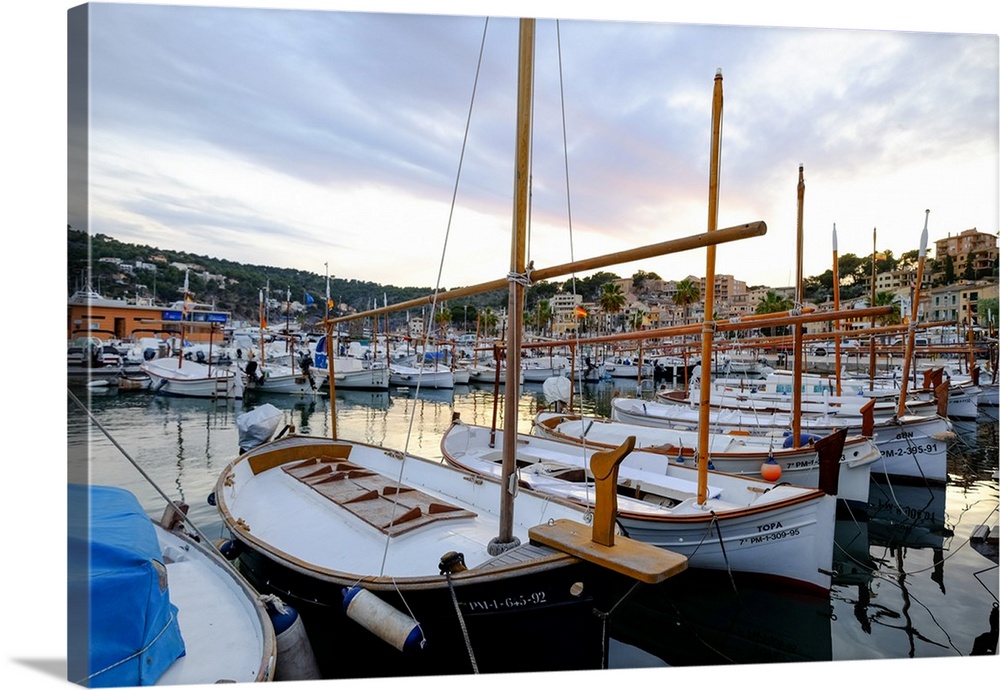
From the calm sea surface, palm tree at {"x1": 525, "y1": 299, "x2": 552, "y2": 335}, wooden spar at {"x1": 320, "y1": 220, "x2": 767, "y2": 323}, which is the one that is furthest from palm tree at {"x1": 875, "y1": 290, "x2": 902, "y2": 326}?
palm tree at {"x1": 525, "y1": 299, "x2": 552, "y2": 335}

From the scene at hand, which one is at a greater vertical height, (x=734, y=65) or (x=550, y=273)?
(x=734, y=65)

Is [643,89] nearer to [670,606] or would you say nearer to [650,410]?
[670,606]

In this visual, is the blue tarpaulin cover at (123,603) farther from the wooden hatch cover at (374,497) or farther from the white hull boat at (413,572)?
the wooden hatch cover at (374,497)

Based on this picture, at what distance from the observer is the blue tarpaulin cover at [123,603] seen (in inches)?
79.4

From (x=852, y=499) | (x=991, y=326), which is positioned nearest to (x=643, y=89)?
(x=991, y=326)

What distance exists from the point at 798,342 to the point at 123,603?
19.2ft

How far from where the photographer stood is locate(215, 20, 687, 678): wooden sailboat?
2.53 metres

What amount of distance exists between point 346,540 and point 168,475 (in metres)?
6.00

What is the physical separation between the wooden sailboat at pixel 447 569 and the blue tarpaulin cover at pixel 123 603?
33.0 inches

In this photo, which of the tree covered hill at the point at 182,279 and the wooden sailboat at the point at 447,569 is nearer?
Result: the wooden sailboat at the point at 447,569

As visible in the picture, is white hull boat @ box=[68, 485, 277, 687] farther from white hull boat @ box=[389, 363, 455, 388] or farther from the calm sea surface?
white hull boat @ box=[389, 363, 455, 388]

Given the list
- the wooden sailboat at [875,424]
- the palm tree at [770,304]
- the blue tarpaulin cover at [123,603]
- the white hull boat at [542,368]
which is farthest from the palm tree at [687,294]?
the blue tarpaulin cover at [123,603]

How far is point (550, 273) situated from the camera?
2.71 m

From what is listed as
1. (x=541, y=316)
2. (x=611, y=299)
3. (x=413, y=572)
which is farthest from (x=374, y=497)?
(x=541, y=316)
